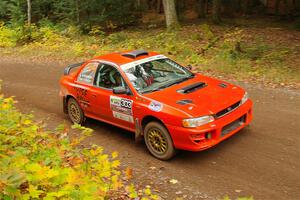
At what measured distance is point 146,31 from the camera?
2019 cm

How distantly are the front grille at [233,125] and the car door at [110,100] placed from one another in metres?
1.84

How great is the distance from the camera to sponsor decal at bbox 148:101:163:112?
688 cm

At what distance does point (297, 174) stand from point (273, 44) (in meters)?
9.62

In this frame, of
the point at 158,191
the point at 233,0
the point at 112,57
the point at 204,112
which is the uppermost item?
the point at 233,0

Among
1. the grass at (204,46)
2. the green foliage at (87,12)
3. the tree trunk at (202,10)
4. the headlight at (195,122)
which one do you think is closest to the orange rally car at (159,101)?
the headlight at (195,122)

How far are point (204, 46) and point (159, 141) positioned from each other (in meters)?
9.13

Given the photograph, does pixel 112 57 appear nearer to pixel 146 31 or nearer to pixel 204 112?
pixel 204 112

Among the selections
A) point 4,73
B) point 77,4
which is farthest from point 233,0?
point 4,73

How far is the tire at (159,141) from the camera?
22.5ft

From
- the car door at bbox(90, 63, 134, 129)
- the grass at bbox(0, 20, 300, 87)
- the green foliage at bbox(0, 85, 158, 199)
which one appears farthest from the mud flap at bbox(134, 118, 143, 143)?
the grass at bbox(0, 20, 300, 87)

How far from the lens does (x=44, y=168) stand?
3.69 metres

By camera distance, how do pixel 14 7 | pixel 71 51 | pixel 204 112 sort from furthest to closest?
1. pixel 14 7
2. pixel 71 51
3. pixel 204 112

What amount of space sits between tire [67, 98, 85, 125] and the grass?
17.4 feet

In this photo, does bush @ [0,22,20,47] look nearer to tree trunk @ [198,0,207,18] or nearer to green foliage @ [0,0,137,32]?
green foliage @ [0,0,137,32]
